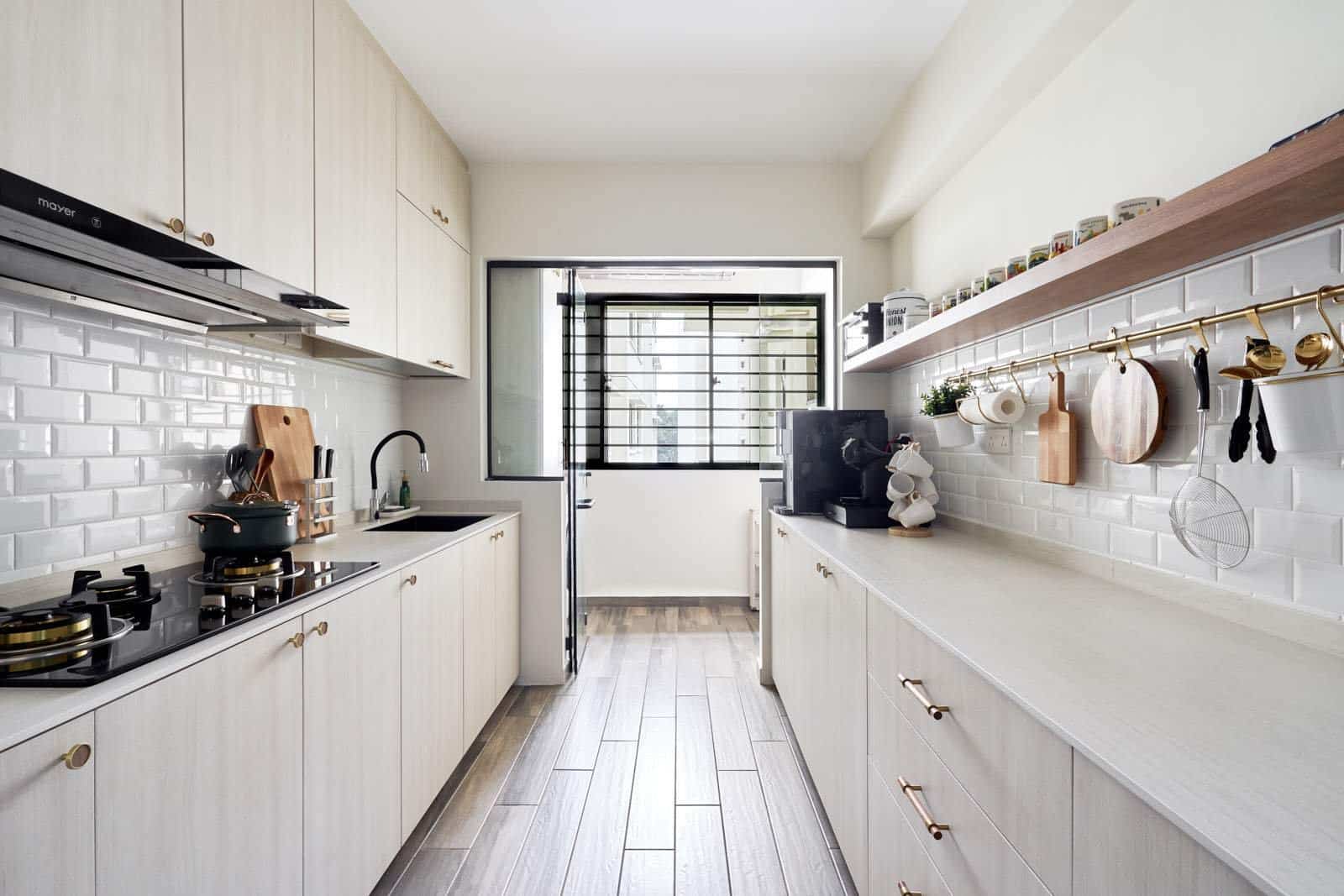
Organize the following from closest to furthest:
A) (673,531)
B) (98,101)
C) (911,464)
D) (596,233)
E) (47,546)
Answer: (98,101) < (47,546) < (911,464) < (596,233) < (673,531)

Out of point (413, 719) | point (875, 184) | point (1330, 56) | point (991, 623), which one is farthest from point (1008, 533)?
point (413, 719)

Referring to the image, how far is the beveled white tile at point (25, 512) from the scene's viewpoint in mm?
1271

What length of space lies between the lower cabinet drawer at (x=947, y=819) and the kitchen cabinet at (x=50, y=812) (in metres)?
1.25

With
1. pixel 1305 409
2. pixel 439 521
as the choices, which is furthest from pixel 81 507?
pixel 1305 409

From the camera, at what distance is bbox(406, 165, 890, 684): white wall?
3.16m

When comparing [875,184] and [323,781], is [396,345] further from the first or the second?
[875,184]

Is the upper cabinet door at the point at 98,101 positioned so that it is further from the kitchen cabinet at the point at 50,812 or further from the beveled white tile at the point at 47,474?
the kitchen cabinet at the point at 50,812

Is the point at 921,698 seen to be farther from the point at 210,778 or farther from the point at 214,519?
the point at 214,519

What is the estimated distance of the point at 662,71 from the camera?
7.89 ft

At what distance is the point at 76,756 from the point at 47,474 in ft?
2.84

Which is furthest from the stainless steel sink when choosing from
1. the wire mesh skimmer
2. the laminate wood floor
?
the wire mesh skimmer

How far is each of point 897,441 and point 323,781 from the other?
231 centimetres

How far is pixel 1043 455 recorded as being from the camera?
69.7 inches

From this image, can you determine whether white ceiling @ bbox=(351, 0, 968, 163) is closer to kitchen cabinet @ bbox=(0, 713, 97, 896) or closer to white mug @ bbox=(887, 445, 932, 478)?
white mug @ bbox=(887, 445, 932, 478)
